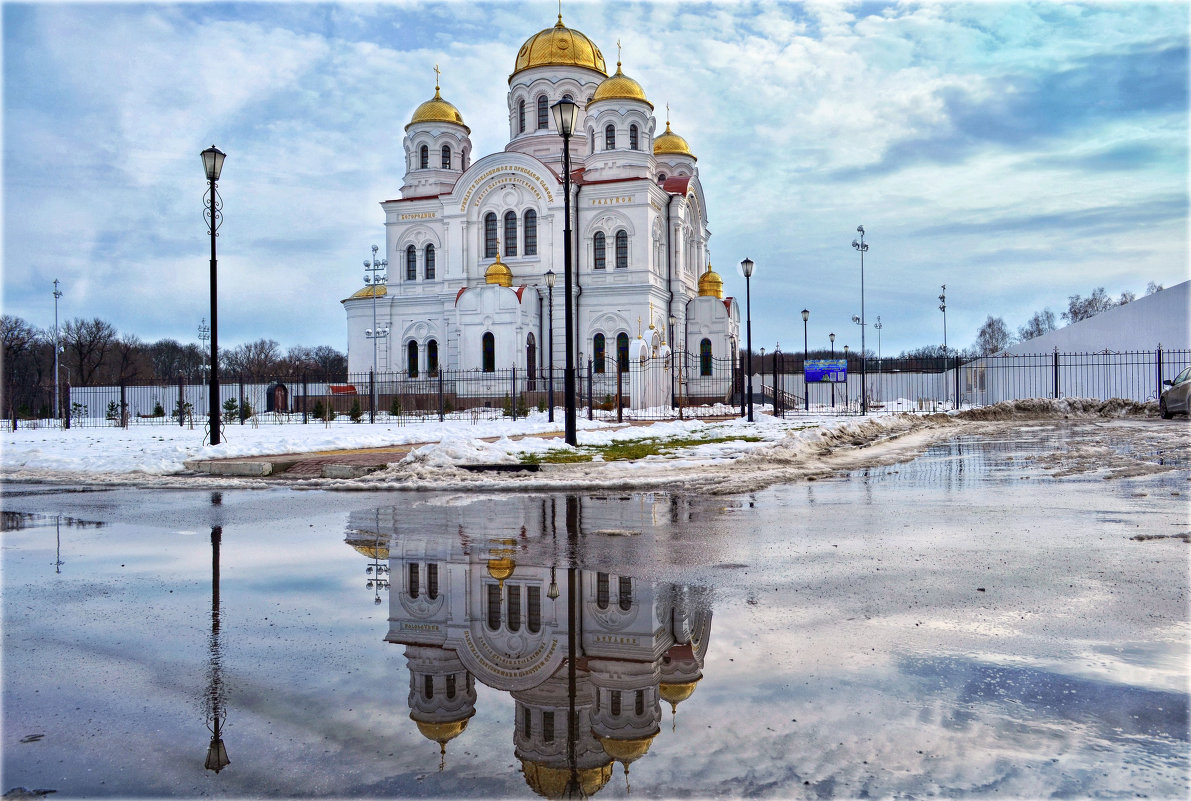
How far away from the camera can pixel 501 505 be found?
28.9 ft

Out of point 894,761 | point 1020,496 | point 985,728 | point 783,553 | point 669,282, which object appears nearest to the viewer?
point 894,761

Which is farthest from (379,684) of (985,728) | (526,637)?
(985,728)

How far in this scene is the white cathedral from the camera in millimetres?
45688

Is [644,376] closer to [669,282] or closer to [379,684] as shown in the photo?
[669,282]

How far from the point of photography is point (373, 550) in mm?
6281

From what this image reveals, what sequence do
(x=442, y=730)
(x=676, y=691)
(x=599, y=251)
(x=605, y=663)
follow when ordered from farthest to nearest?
(x=599, y=251) < (x=605, y=663) < (x=676, y=691) < (x=442, y=730)

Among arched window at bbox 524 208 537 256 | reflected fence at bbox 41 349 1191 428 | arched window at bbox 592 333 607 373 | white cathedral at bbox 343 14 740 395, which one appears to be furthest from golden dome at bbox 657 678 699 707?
arched window at bbox 524 208 537 256

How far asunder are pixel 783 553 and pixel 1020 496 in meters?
4.17

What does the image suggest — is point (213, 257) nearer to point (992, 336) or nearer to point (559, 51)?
point (559, 51)

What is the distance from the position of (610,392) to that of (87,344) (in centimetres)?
6299

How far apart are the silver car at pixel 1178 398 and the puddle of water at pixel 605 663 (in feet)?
66.5

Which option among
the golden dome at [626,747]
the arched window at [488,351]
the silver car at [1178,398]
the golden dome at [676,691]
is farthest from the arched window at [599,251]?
the golden dome at [626,747]

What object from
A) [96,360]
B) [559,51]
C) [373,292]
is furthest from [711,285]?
[96,360]

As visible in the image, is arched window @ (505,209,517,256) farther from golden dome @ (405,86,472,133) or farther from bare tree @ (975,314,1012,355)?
bare tree @ (975,314,1012,355)
